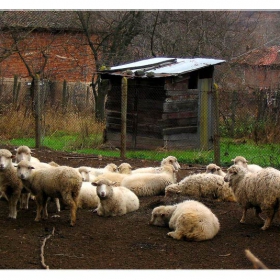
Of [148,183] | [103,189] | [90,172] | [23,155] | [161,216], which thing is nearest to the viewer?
[161,216]

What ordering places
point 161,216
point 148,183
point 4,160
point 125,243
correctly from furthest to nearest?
point 148,183
point 4,160
point 161,216
point 125,243

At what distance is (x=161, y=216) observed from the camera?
27.0 feet

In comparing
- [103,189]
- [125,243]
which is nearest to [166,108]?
[103,189]

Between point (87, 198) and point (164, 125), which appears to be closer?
point (87, 198)

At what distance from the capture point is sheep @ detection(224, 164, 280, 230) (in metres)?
7.83

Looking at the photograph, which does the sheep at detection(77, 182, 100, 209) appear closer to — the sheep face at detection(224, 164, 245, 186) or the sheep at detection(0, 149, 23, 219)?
the sheep at detection(0, 149, 23, 219)

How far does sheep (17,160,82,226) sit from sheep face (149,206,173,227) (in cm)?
102

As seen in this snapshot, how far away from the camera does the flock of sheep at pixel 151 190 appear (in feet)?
25.4

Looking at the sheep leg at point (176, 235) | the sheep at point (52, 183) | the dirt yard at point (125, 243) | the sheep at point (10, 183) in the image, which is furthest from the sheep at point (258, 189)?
the sheep at point (10, 183)

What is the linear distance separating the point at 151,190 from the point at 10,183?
246 cm

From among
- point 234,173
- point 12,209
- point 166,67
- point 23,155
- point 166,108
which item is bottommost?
point 12,209

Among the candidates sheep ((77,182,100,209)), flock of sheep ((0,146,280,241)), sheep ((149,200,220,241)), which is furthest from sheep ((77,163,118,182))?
sheep ((149,200,220,241))

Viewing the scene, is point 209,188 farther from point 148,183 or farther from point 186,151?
point 186,151

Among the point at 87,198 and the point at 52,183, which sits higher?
the point at 52,183
